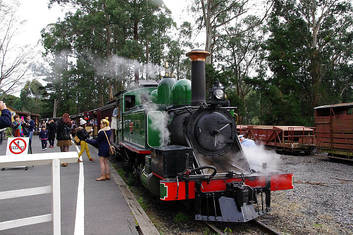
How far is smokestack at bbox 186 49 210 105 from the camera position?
5211 millimetres

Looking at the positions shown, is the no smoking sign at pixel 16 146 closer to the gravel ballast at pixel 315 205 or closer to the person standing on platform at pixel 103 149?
the person standing on platform at pixel 103 149

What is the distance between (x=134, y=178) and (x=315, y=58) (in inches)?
816

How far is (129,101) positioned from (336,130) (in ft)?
29.4

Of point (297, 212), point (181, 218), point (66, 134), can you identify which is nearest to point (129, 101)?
point (66, 134)

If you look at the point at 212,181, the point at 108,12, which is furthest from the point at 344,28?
the point at 212,181

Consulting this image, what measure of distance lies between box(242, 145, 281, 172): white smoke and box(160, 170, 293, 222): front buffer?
1.93 feet

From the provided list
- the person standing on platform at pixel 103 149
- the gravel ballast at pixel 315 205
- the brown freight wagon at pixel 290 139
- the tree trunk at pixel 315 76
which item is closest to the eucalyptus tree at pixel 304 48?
the tree trunk at pixel 315 76

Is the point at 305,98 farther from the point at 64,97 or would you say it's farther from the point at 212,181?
the point at 64,97

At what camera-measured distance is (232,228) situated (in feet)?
14.1

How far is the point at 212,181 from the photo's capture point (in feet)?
13.8

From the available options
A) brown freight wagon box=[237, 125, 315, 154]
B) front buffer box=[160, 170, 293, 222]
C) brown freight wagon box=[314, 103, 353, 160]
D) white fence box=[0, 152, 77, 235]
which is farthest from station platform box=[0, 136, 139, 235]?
brown freight wagon box=[237, 125, 315, 154]

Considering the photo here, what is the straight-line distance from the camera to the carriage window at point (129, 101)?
796cm

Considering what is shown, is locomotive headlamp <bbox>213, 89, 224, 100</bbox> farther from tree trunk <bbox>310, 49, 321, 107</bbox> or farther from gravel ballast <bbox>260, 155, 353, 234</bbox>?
tree trunk <bbox>310, 49, 321, 107</bbox>

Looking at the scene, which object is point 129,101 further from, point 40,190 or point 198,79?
point 40,190
